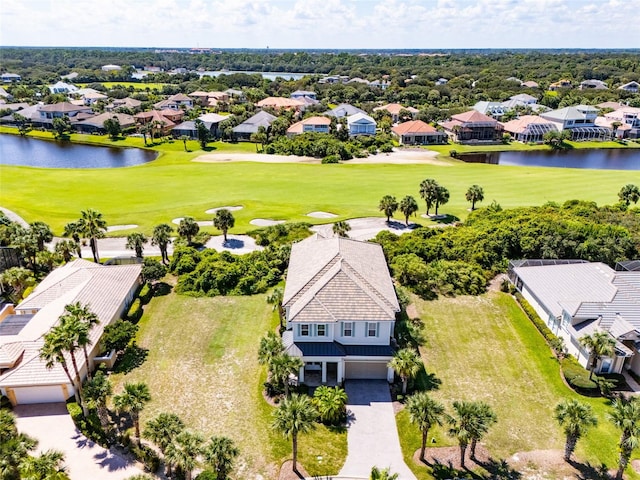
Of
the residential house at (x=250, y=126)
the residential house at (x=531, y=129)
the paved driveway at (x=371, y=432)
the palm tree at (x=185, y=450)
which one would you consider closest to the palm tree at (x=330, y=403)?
the paved driveway at (x=371, y=432)

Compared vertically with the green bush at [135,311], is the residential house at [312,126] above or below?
above

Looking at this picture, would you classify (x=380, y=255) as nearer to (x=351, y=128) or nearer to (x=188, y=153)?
(x=188, y=153)

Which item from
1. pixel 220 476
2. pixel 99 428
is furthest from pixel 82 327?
pixel 220 476

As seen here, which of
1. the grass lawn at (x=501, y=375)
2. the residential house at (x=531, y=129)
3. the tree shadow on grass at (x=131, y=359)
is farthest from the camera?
the residential house at (x=531, y=129)

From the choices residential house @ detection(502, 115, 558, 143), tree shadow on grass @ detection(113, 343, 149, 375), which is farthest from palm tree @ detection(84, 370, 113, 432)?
residential house @ detection(502, 115, 558, 143)

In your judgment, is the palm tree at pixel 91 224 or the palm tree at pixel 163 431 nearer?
the palm tree at pixel 163 431

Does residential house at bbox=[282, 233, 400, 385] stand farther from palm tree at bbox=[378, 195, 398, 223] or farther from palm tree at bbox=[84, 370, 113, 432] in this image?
palm tree at bbox=[378, 195, 398, 223]

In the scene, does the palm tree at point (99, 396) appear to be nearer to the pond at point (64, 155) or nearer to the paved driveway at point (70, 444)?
the paved driveway at point (70, 444)

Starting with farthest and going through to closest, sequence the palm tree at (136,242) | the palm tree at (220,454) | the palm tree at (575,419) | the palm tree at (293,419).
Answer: the palm tree at (136,242), the palm tree at (575,419), the palm tree at (293,419), the palm tree at (220,454)
